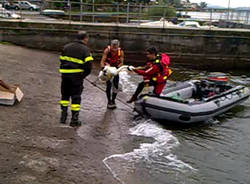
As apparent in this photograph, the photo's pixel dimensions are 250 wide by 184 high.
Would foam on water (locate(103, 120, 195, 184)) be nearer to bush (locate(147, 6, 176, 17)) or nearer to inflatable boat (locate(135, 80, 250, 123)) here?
inflatable boat (locate(135, 80, 250, 123))

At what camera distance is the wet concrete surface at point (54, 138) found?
4316 millimetres

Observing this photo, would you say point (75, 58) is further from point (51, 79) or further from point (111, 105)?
point (51, 79)

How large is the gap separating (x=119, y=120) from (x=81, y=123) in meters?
1.00

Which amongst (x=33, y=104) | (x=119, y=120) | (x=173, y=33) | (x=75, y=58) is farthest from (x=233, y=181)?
(x=173, y=33)

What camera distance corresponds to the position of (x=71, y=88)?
5.97 m

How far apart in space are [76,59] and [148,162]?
83.9 inches

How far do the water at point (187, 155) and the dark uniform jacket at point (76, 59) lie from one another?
5.34ft

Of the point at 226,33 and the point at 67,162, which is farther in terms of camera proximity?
the point at 226,33

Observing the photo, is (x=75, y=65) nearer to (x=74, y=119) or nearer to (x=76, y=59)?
(x=76, y=59)

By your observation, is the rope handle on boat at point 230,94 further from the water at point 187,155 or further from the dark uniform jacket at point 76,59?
the dark uniform jacket at point 76,59

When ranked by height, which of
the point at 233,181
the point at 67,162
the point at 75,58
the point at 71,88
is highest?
the point at 75,58

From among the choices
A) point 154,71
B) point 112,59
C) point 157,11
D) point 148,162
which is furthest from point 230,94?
point 157,11

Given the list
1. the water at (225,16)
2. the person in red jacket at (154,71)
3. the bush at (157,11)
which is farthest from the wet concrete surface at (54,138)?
the bush at (157,11)

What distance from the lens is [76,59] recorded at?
18.9 ft
